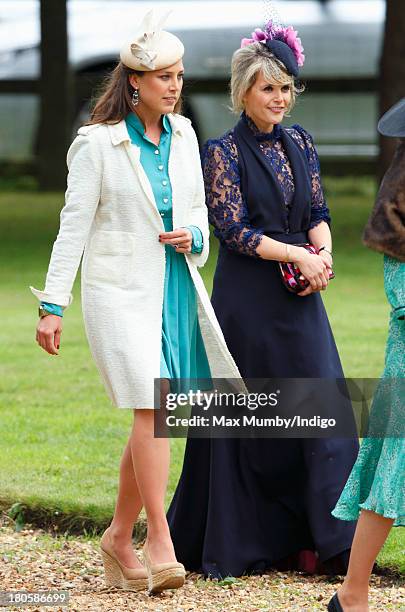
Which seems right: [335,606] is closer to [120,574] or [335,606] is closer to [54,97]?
[120,574]

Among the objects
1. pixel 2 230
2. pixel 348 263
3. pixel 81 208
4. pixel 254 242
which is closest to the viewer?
pixel 81 208

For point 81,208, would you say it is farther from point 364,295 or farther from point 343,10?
point 343,10

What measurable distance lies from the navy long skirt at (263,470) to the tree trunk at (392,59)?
9.64 m

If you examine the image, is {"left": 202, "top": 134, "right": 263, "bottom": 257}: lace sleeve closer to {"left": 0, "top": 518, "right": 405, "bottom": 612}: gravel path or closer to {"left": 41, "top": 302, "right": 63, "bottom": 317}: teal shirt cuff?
{"left": 41, "top": 302, "right": 63, "bottom": 317}: teal shirt cuff

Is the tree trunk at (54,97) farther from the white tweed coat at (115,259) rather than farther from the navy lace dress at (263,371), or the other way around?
the white tweed coat at (115,259)

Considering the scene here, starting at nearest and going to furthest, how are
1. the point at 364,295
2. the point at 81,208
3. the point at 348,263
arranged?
1. the point at 81,208
2. the point at 364,295
3. the point at 348,263

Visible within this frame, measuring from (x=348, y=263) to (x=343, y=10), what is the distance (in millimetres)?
6825

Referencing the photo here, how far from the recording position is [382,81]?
14.5 m

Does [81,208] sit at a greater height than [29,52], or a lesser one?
lesser

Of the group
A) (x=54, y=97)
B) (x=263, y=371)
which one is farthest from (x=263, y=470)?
(x=54, y=97)

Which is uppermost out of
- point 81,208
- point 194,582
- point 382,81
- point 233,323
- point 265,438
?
point 382,81

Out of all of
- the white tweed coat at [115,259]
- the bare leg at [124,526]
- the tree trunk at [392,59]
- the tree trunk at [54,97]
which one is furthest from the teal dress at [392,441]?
the tree trunk at [54,97]

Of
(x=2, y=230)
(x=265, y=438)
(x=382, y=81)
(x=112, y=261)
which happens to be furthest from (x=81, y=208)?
(x=2, y=230)

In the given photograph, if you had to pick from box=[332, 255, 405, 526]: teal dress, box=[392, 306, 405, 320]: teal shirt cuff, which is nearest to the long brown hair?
box=[332, 255, 405, 526]: teal dress
